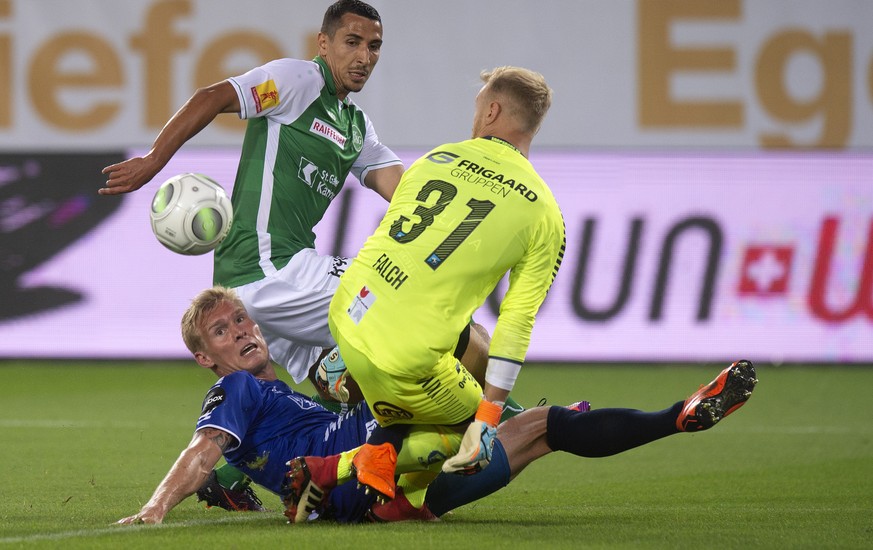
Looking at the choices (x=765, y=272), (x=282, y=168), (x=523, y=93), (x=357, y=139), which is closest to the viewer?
(x=523, y=93)

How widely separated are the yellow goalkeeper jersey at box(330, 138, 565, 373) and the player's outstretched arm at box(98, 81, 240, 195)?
3.30 feet

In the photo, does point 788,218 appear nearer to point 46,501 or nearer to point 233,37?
point 233,37

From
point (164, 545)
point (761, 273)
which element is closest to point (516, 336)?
Result: point (164, 545)

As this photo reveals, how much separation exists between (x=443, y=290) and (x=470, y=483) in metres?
0.76

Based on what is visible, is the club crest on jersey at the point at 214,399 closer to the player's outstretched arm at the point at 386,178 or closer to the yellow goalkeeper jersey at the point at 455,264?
the yellow goalkeeper jersey at the point at 455,264

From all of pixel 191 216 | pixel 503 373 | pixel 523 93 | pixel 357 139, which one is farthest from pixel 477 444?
pixel 357 139

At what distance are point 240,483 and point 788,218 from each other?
7722mm

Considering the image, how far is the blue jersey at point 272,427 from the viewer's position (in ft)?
14.4

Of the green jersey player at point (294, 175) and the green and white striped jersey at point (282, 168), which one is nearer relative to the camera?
the green jersey player at point (294, 175)

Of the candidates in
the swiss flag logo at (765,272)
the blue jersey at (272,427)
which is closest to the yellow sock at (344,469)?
the blue jersey at (272,427)

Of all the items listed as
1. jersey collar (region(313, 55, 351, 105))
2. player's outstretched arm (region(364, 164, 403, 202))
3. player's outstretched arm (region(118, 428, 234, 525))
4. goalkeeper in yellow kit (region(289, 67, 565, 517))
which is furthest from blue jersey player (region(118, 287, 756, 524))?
player's outstretched arm (region(364, 164, 403, 202))

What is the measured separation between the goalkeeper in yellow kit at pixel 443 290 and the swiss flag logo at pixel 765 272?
732 centimetres

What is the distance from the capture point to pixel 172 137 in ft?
16.1

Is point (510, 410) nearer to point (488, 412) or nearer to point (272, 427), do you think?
point (488, 412)
